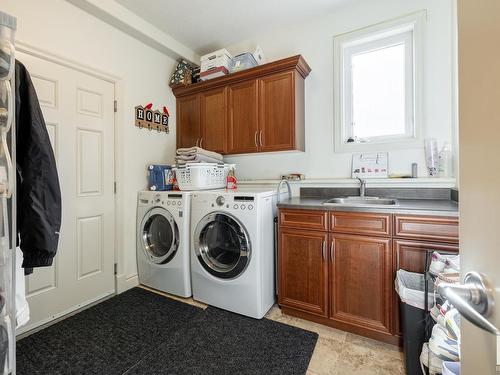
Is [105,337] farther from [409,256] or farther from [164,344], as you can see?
[409,256]

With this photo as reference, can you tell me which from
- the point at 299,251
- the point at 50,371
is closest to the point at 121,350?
the point at 50,371

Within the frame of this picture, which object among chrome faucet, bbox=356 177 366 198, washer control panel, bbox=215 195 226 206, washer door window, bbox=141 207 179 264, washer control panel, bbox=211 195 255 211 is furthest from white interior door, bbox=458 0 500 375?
washer door window, bbox=141 207 179 264

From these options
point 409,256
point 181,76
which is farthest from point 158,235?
point 409,256

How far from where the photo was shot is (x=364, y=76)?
2.30m

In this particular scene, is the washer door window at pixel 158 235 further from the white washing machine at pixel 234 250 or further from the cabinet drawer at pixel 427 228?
the cabinet drawer at pixel 427 228

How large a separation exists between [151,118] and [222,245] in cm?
158

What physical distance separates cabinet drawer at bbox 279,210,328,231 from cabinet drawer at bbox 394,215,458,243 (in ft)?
1.48

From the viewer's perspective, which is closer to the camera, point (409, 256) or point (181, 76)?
point (409, 256)

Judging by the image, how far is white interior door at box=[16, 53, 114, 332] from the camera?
182 centimetres

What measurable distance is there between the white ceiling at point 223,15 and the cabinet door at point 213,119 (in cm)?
64

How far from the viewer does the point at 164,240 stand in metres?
2.37

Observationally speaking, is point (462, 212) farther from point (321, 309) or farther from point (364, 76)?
point (364, 76)

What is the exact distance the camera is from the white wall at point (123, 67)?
5.89ft

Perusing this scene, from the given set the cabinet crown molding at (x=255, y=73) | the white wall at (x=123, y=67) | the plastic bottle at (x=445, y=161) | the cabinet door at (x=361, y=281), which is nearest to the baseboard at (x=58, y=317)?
the white wall at (x=123, y=67)
